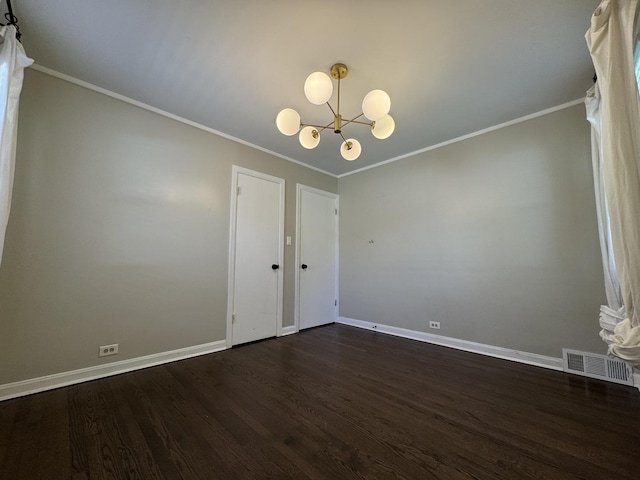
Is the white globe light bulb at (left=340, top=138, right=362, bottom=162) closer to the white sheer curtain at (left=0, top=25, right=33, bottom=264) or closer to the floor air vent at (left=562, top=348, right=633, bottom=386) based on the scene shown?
the white sheer curtain at (left=0, top=25, right=33, bottom=264)

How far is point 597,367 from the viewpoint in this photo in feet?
7.23

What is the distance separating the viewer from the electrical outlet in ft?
7.22

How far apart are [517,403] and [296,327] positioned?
261 centimetres

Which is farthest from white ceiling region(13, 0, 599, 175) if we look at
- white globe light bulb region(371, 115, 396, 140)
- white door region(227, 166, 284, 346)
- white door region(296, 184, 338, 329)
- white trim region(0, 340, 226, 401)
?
white trim region(0, 340, 226, 401)

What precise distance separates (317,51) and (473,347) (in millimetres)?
3412

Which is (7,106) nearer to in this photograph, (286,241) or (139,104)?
(139,104)

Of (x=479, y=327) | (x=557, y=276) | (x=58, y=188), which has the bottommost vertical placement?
(x=479, y=327)

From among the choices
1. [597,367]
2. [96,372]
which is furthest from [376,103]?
[96,372]

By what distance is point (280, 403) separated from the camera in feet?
5.96

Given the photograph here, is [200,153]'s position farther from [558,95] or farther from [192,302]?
[558,95]

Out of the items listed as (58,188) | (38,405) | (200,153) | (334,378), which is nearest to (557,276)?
(334,378)

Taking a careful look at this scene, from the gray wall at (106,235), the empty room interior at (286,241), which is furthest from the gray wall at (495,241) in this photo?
the gray wall at (106,235)

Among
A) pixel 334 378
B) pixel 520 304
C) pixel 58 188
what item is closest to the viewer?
pixel 58 188

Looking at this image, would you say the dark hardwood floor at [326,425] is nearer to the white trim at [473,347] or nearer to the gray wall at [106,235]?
the white trim at [473,347]
